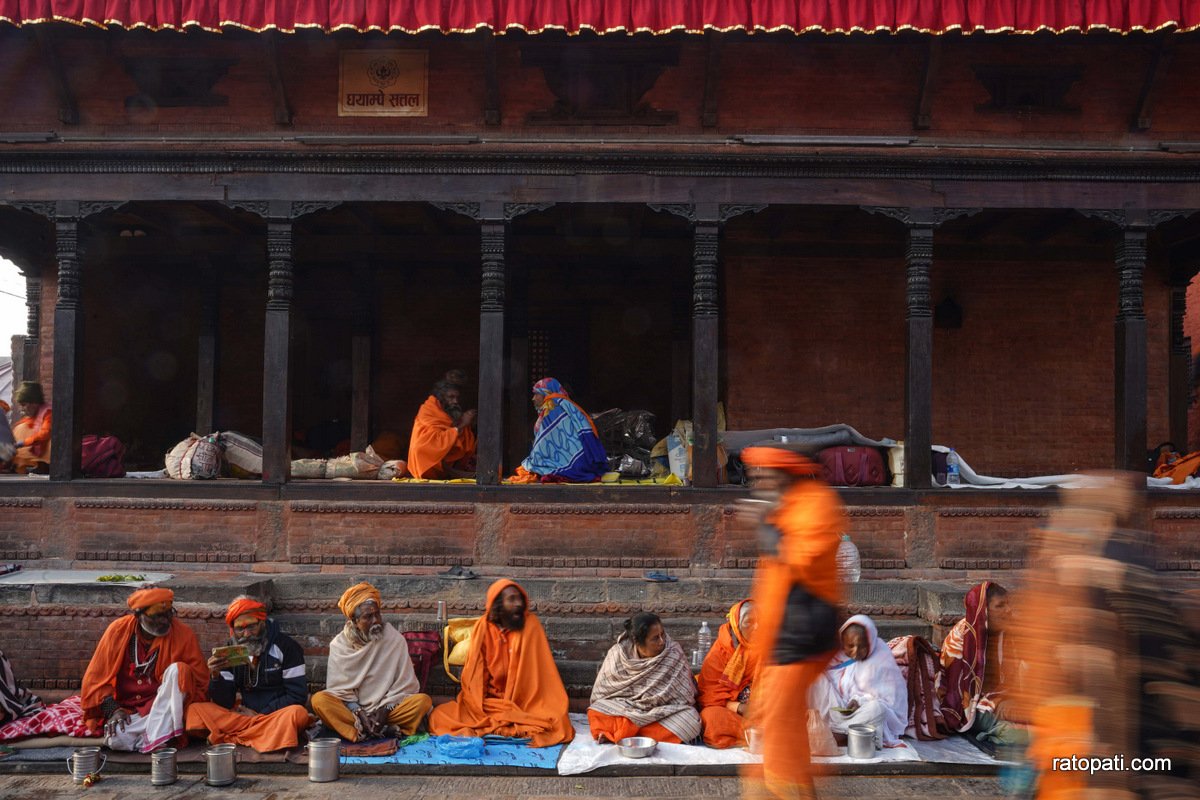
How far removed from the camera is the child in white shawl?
736 centimetres

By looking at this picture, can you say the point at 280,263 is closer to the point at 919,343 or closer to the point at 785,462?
the point at 919,343

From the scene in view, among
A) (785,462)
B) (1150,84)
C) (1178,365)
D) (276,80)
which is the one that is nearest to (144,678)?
(785,462)

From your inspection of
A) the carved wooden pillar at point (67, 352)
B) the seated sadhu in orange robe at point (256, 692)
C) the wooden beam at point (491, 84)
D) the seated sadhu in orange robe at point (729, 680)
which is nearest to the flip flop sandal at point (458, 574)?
the seated sadhu in orange robe at point (256, 692)

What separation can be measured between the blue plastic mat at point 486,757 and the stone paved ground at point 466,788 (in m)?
0.11

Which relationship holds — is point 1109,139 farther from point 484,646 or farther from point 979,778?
point 484,646

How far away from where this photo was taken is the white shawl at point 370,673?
7.60m

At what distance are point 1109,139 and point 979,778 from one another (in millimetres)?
6741

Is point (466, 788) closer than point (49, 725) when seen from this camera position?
Yes

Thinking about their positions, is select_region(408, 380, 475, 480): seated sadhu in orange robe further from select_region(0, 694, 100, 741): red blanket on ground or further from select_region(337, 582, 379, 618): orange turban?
select_region(0, 694, 100, 741): red blanket on ground

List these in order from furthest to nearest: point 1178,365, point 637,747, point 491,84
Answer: point 1178,365
point 491,84
point 637,747

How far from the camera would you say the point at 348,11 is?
9.42 meters

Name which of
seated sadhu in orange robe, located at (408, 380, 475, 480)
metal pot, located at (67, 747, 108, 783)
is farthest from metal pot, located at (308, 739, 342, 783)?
seated sadhu in orange robe, located at (408, 380, 475, 480)

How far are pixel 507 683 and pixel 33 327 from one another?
958 centimetres

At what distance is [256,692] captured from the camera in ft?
24.9
